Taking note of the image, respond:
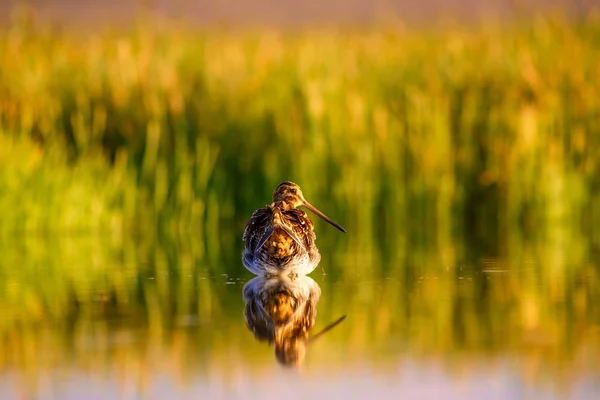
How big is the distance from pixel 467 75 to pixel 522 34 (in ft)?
5.99

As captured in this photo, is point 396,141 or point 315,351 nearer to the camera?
point 315,351

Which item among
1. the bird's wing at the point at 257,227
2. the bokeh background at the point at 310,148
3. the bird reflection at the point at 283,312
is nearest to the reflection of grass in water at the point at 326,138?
the bokeh background at the point at 310,148

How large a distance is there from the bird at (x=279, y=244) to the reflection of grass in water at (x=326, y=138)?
3.75 meters

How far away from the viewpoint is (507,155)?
13.7 meters

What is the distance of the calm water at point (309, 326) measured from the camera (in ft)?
17.6

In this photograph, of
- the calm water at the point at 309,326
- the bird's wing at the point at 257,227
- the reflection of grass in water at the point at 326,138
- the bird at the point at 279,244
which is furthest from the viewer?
the reflection of grass in water at the point at 326,138

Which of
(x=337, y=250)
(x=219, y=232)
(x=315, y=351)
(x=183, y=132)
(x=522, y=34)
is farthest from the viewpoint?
(x=522, y=34)

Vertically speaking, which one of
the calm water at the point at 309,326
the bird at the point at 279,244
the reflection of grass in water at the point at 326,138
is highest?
the reflection of grass in water at the point at 326,138

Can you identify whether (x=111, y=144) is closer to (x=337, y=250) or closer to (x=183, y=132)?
(x=183, y=132)

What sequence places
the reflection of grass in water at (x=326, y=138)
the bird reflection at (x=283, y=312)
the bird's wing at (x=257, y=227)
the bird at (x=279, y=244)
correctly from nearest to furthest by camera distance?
1. the bird reflection at (x=283, y=312)
2. the bird at (x=279, y=244)
3. the bird's wing at (x=257, y=227)
4. the reflection of grass in water at (x=326, y=138)

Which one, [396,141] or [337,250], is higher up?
→ [396,141]

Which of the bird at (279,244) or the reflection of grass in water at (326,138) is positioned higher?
the reflection of grass in water at (326,138)

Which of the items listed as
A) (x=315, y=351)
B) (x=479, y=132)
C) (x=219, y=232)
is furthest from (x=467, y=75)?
(x=315, y=351)

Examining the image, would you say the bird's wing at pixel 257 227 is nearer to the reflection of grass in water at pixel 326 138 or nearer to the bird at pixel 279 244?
the bird at pixel 279 244
